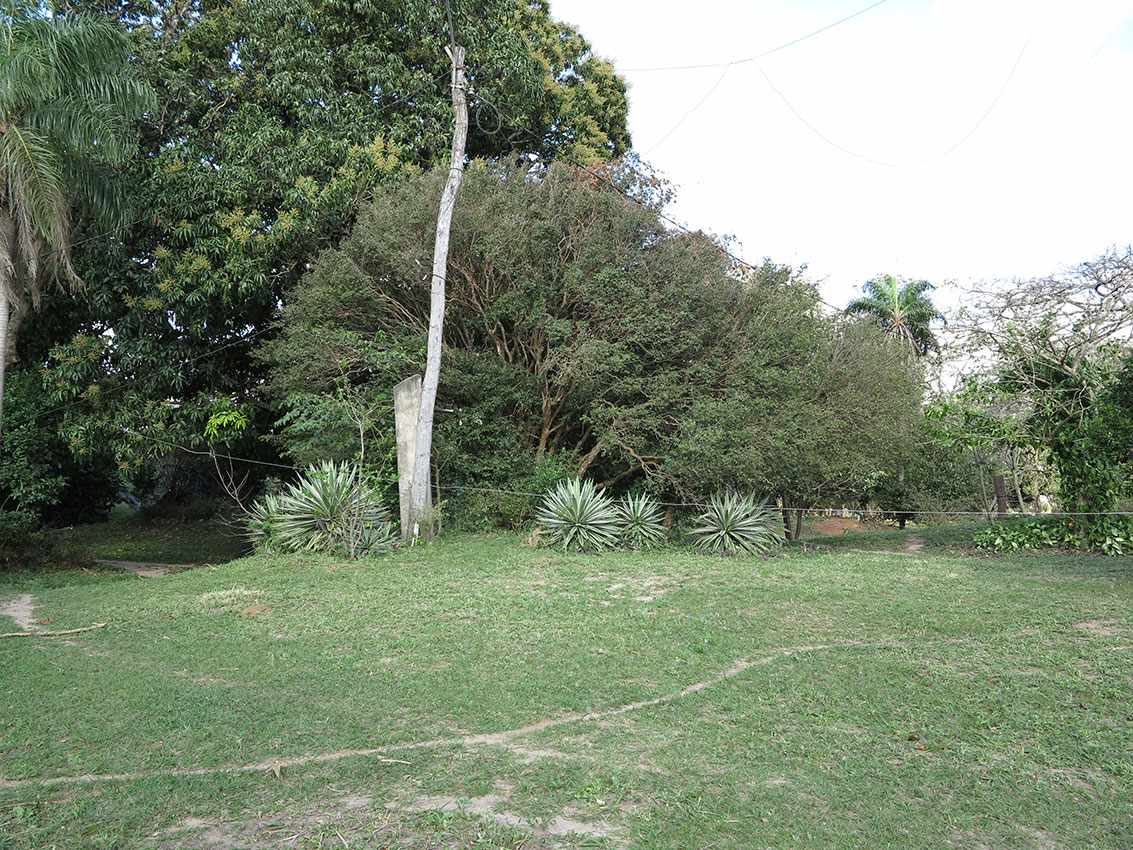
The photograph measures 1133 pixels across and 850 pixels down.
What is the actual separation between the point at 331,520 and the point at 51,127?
7.46m

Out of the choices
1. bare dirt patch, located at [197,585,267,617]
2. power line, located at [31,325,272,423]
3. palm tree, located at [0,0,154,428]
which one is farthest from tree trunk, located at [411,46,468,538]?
palm tree, located at [0,0,154,428]

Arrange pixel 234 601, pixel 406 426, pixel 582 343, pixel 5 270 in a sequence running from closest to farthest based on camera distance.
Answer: pixel 234 601, pixel 5 270, pixel 406 426, pixel 582 343

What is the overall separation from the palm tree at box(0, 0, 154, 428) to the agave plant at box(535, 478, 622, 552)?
8.63 metres

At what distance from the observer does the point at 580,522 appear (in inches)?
475

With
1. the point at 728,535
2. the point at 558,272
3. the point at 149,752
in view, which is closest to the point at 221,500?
the point at 558,272

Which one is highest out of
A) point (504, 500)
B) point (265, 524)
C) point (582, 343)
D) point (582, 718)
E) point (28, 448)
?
point (582, 343)

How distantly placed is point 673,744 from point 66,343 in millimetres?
17048

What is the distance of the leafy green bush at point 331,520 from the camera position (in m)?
11.7


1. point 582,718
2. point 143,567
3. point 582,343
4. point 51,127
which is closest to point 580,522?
point 582,343

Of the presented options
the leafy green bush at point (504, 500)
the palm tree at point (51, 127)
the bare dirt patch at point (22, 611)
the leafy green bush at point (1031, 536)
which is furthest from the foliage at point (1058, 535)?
the palm tree at point (51, 127)

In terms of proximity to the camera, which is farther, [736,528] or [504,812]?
[736,528]

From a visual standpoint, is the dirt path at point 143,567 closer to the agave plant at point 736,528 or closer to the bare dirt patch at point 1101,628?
the agave plant at point 736,528

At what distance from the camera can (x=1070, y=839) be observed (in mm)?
3379

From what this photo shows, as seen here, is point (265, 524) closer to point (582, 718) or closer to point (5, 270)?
point (5, 270)
